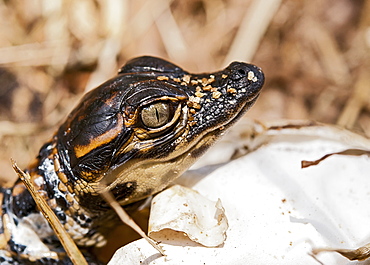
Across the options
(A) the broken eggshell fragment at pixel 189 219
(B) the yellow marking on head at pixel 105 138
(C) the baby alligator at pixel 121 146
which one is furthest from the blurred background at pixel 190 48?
(A) the broken eggshell fragment at pixel 189 219

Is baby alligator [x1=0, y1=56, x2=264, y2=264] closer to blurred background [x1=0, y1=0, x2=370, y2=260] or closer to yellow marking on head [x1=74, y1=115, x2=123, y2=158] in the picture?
yellow marking on head [x1=74, y1=115, x2=123, y2=158]

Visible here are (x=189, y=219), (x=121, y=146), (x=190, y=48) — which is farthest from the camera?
(x=190, y=48)

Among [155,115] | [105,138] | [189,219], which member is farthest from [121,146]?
[189,219]

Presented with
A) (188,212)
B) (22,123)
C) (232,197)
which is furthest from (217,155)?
(22,123)

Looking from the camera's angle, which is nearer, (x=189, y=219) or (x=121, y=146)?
(x=189, y=219)

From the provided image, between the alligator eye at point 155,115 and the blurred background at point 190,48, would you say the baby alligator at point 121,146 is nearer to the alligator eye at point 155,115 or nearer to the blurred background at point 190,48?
the alligator eye at point 155,115

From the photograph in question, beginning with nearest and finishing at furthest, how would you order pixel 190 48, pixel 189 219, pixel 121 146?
pixel 189 219
pixel 121 146
pixel 190 48

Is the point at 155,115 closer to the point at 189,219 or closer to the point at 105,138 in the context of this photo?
the point at 105,138
